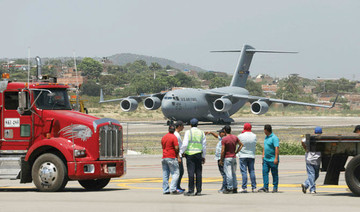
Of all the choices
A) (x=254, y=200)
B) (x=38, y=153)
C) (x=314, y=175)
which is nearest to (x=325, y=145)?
(x=314, y=175)

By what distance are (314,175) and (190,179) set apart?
303 centimetres

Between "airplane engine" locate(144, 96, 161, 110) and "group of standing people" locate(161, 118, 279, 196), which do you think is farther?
"airplane engine" locate(144, 96, 161, 110)

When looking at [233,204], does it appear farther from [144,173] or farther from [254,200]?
[144,173]

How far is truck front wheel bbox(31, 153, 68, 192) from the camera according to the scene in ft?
57.6

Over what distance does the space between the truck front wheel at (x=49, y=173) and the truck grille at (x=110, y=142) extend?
3.49 ft

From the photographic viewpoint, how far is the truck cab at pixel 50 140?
695 inches

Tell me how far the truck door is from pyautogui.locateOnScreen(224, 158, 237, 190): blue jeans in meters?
5.13

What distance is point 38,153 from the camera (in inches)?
712

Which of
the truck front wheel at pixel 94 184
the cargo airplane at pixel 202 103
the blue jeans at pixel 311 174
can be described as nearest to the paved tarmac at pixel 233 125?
A: the cargo airplane at pixel 202 103

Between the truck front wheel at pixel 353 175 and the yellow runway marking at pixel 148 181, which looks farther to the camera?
the yellow runway marking at pixel 148 181

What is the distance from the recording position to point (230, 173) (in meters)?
17.5

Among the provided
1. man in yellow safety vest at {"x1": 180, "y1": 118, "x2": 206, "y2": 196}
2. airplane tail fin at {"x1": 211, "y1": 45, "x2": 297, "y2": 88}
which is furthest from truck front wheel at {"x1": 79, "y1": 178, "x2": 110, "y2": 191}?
airplane tail fin at {"x1": 211, "y1": 45, "x2": 297, "y2": 88}

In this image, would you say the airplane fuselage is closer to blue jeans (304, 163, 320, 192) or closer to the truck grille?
the truck grille

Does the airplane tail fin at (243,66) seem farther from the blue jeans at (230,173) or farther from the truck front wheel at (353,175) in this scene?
the truck front wheel at (353,175)
